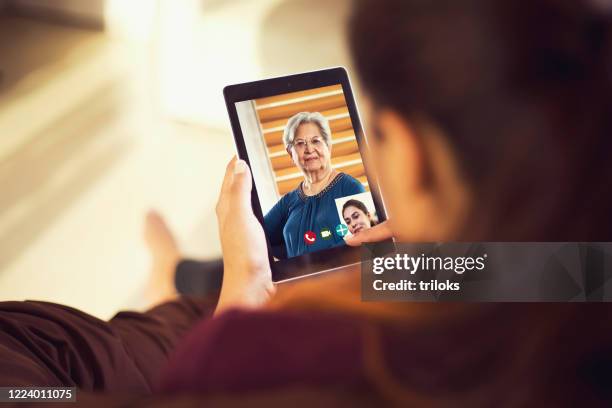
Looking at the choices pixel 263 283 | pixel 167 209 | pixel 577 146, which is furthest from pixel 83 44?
pixel 577 146

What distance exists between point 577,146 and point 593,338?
154 millimetres

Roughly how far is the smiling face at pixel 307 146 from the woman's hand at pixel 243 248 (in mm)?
56

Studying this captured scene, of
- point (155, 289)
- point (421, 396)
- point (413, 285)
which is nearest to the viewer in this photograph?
point (421, 396)

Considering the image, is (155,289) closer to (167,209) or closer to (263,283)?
(167,209)

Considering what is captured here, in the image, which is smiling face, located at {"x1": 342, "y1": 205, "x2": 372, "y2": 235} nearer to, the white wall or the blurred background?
the white wall

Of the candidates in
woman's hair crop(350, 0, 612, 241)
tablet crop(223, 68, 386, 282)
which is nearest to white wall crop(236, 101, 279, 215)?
tablet crop(223, 68, 386, 282)

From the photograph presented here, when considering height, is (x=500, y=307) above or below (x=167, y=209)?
below

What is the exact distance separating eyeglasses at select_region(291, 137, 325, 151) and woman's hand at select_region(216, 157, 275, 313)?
0.06 m

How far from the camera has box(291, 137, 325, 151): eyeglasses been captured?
2.30ft

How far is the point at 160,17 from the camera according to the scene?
102 cm

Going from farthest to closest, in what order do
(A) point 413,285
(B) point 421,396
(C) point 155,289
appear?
(C) point 155,289 < (A) point 413,285 < (B) point 421,396

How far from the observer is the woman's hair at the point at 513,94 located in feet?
1.65

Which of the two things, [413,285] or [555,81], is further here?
[413,285]

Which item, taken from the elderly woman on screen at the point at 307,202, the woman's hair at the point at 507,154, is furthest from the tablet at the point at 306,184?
the woman's hair at the point at 507,154
